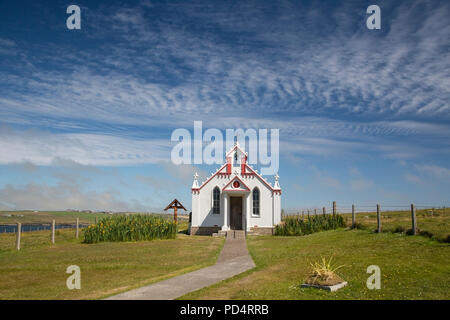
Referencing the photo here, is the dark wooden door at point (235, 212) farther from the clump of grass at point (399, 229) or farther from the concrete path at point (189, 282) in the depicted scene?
the concrete path at point (189, 282)

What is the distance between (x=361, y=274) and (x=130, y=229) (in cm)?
1865

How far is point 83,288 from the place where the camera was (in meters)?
10.4

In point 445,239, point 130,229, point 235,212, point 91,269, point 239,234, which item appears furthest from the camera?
point 235,212

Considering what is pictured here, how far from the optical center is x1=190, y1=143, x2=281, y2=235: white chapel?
1278 inches

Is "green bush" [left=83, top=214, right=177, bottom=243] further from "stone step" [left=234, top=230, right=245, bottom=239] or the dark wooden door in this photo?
→ the dark wooden door

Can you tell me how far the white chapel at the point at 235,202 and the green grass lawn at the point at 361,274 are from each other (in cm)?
1607

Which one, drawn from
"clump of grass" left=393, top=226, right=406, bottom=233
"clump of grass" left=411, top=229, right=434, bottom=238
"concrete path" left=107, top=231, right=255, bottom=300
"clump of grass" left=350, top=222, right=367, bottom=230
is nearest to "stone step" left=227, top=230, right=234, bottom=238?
"clump of grass" left=350, top=222, right=367, bottom=230

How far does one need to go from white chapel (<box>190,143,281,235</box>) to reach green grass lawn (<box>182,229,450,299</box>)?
16065 millimetres

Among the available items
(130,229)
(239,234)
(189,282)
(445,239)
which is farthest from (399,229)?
(130,229)

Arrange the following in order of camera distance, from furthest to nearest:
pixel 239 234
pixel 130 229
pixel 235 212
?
pixel 235 212 < pixel 239 234 < pixel 130 229

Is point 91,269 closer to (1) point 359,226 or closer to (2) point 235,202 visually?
(1) point 359,226

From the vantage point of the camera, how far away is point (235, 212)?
33.4 meters
